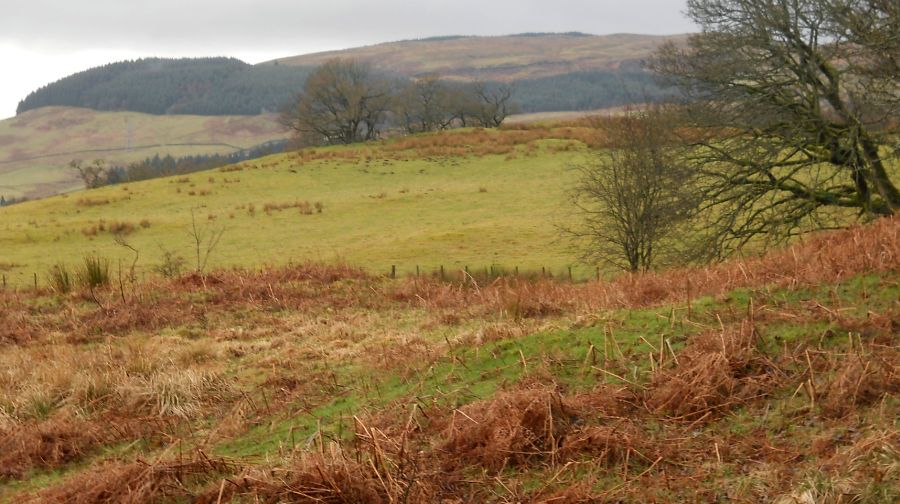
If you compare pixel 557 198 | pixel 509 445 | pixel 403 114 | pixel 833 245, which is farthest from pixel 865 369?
pixel 403 114

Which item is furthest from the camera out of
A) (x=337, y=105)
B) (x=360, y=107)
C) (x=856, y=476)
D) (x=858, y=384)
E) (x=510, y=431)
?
(x=337, y=105)

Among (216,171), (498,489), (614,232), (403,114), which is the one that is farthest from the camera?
(403,114)

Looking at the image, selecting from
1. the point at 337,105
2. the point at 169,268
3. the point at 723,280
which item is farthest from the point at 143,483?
the point at 337,105

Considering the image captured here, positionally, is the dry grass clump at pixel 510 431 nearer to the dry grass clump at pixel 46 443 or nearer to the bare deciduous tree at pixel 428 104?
the dry grass clump at pixel 46 443

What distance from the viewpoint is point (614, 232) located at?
76.2ft

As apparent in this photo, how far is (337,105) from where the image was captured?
3000 inches

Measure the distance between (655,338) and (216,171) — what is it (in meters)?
47.4

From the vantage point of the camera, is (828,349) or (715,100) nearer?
(828,349)

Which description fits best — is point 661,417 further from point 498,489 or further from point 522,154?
point 522,154

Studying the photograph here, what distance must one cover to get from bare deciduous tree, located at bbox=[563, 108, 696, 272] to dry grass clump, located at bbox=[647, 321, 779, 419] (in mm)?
14592

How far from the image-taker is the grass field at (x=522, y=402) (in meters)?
4.44

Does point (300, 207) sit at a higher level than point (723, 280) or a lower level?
lower

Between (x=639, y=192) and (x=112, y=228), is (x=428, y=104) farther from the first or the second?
(x=639, y=192)

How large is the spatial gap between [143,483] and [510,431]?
2500mm
